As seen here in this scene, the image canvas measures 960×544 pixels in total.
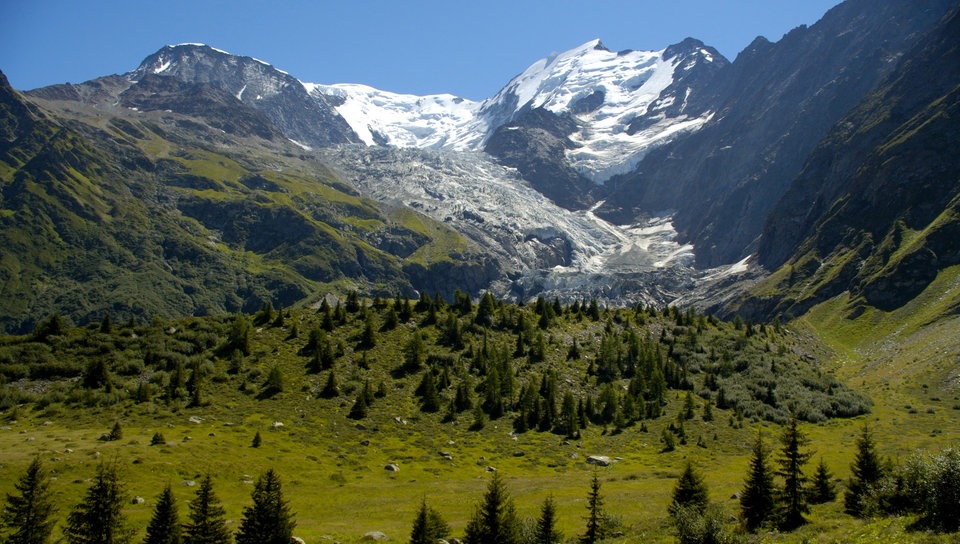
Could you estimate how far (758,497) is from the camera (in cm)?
4147

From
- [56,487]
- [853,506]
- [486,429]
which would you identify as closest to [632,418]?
[486,429]

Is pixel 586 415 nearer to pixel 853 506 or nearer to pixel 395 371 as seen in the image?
pixel 395 371

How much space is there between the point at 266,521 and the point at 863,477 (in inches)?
1574

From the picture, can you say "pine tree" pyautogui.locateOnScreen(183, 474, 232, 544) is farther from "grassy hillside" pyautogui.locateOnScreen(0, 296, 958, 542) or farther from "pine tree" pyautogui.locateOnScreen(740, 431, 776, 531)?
"pine tree" pyautogui.locateOnScreen(740, 431, 776, 531)

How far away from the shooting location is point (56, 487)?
1887 inches

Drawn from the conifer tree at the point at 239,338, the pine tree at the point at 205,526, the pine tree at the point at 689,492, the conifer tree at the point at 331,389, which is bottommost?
the pine tree at the point at 205,526

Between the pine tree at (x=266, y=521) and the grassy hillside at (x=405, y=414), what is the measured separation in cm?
630

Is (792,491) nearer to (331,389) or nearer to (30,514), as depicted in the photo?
(30,514)

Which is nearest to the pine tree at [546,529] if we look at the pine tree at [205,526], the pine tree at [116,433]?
the pine tree at [205,526]

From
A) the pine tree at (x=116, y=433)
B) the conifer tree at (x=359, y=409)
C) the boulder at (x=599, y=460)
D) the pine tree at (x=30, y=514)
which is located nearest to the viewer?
the pine tree at (x=30, y=514)

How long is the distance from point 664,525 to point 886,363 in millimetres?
146574

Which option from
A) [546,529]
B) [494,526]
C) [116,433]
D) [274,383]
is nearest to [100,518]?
[494,526]

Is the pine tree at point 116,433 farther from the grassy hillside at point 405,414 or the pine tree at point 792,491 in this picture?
the pine tree at point 792,491

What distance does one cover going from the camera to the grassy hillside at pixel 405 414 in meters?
54.8
